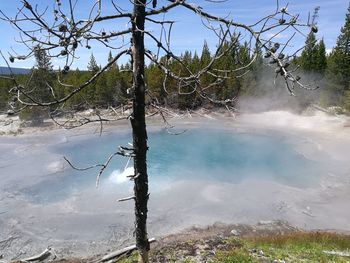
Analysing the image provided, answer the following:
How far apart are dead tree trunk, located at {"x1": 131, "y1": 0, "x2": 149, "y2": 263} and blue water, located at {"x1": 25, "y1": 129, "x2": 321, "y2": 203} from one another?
1617 centimetres

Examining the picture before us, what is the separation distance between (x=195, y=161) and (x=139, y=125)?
23913mm

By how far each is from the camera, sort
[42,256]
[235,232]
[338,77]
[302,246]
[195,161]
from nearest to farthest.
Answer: [302,246] → [42,256] → [235,232] → [195,161] → [338,77]

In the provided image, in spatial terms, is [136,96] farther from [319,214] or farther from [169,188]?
[169,188]

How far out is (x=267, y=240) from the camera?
14.0 m

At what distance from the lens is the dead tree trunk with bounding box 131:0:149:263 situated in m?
4.59

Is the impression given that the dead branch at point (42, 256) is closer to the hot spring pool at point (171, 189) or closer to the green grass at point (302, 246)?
the hot spring pool at point (171, 189)

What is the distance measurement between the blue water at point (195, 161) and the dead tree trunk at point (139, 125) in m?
16.2

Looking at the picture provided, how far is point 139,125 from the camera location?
4.95m

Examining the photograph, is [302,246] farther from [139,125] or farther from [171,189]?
[139,125]

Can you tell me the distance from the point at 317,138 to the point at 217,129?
1237 centimetres

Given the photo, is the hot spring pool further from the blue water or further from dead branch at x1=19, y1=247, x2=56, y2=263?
dead branch at x1=19, y1=247, x2=56, y2=263

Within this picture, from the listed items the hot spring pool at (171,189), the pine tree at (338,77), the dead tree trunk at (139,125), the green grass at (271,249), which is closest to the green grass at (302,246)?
the green grass at (271,249)

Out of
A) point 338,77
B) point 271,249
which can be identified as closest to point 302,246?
point 271,249

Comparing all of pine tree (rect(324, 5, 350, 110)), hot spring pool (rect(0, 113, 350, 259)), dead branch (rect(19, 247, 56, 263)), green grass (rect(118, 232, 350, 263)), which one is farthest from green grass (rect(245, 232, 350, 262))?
pine tree (rect(324, 5, 350, 110))
